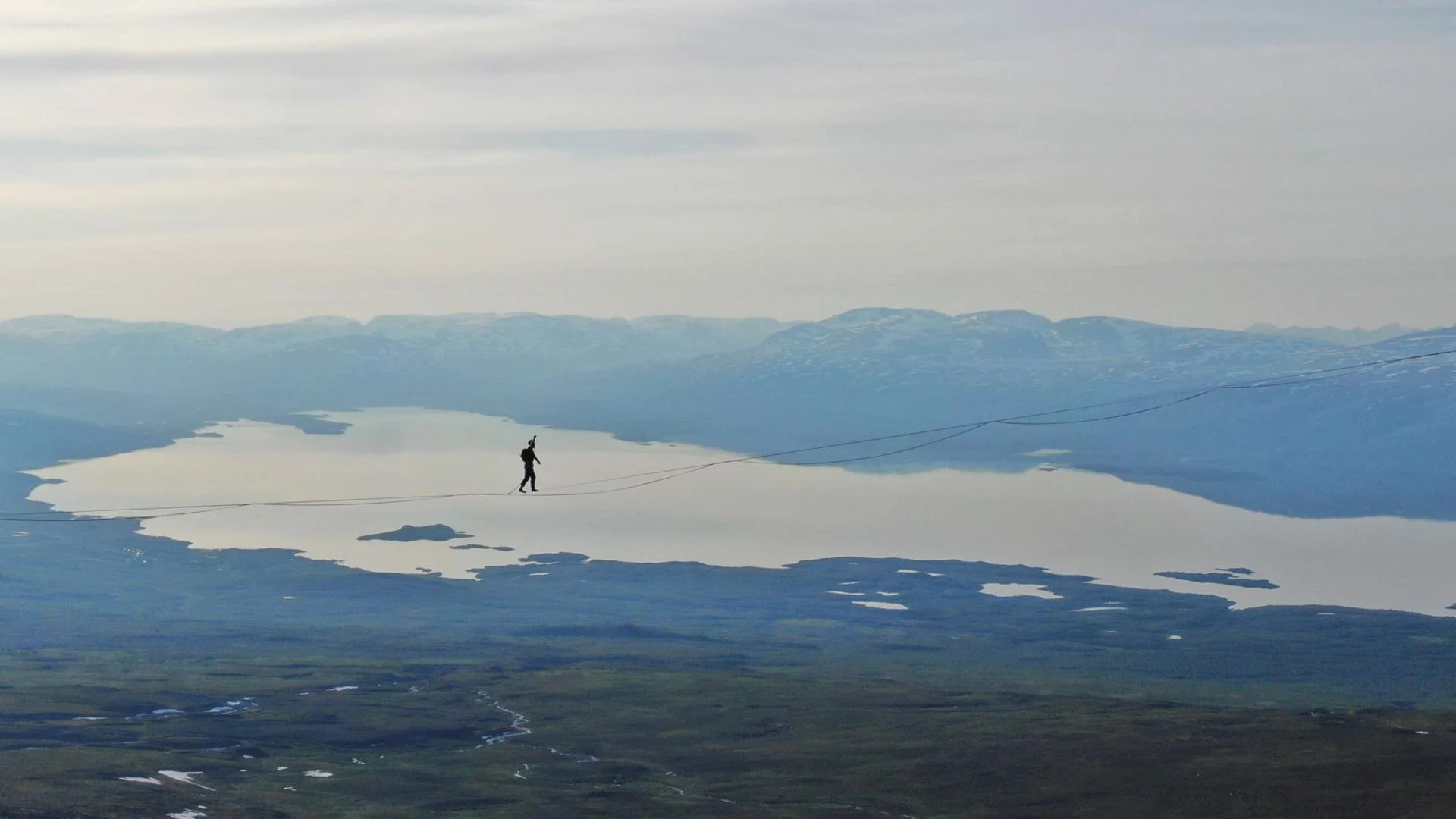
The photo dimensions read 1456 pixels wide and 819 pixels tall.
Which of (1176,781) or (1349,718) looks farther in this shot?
(1349,718)

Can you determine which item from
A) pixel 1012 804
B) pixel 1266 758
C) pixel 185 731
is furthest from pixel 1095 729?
pixel 185 731

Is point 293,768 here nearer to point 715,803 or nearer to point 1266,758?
point 715,803

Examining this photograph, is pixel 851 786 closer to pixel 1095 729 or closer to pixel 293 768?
pixel 1095 729

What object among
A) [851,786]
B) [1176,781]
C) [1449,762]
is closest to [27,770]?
[851,786]

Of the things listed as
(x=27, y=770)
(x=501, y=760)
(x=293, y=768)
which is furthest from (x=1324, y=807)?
(x=27, y=770)

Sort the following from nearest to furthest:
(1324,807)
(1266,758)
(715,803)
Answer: (1324,807)
(715,803)
(1266,758)

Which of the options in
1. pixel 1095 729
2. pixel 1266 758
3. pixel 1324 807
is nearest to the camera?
pixel 1324 807

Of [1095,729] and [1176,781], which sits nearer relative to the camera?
[1176,781]
